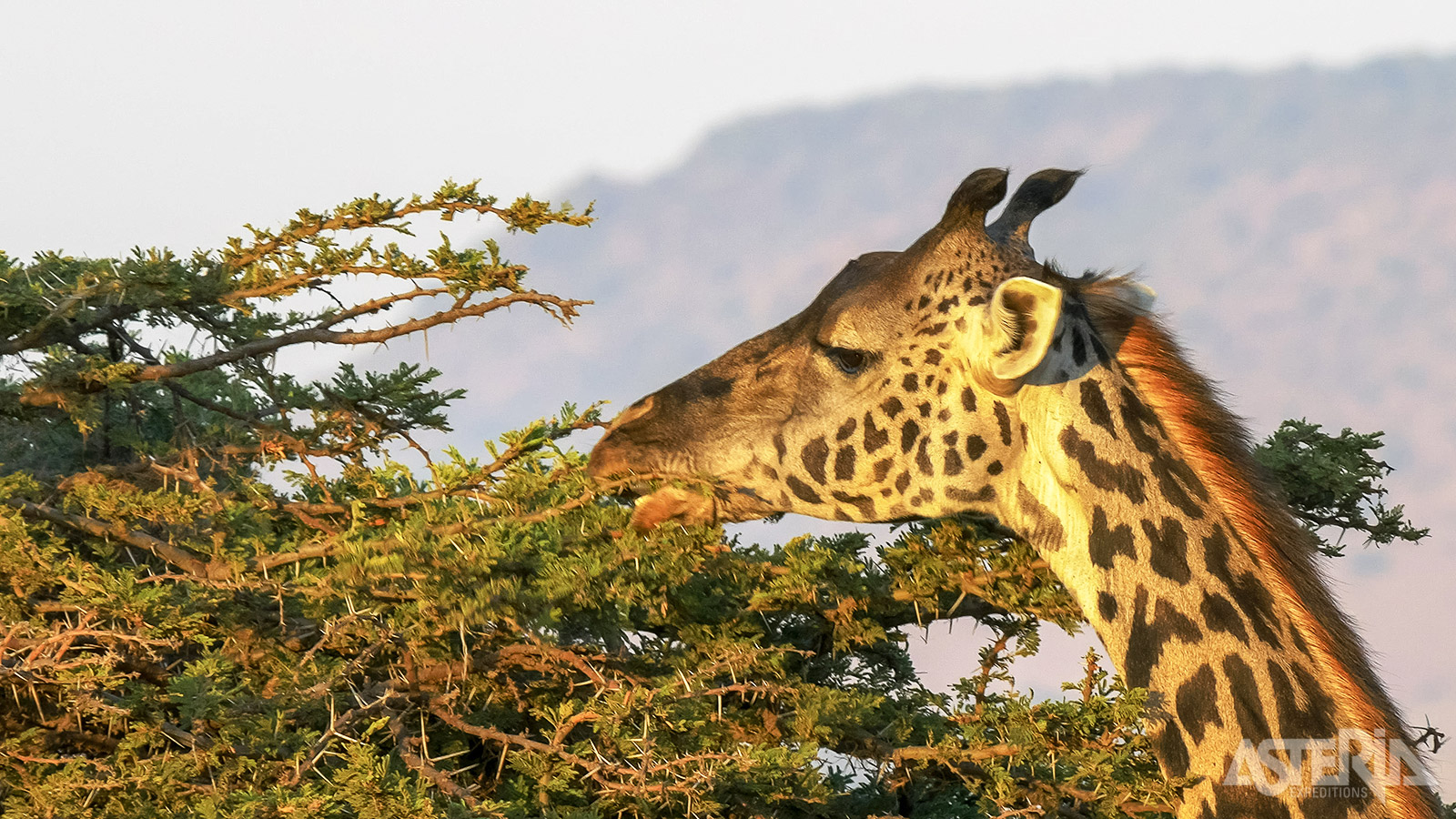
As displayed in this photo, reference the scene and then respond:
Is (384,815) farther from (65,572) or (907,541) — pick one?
(907,541)

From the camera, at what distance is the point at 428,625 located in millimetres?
4957

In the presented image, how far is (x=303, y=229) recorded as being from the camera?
22.0ft

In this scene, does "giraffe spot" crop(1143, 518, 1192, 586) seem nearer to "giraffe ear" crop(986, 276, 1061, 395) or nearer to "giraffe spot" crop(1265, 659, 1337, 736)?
"giraffe spot" crop(1265, 659, 1337, 736)

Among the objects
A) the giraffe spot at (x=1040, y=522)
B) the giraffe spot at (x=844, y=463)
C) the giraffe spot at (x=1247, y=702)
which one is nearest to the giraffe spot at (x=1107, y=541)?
the giraffe spot at (x=1040, y=522)

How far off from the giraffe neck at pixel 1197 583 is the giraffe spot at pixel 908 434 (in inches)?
14.4

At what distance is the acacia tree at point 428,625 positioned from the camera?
4.68 m

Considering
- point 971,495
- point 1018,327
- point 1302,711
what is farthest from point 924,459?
point 1302,711

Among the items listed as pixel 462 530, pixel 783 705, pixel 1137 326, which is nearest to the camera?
pixel 1137 326

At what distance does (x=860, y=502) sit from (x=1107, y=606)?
90 cm

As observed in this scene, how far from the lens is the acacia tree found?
4.68 metres

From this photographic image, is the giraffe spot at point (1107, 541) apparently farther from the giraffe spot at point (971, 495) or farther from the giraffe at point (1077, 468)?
the giraffe spot at point (971, 495)

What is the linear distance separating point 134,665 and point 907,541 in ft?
11.1

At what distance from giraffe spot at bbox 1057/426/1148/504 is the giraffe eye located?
0.79 meters

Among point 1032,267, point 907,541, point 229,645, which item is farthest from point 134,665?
point 1032,267
